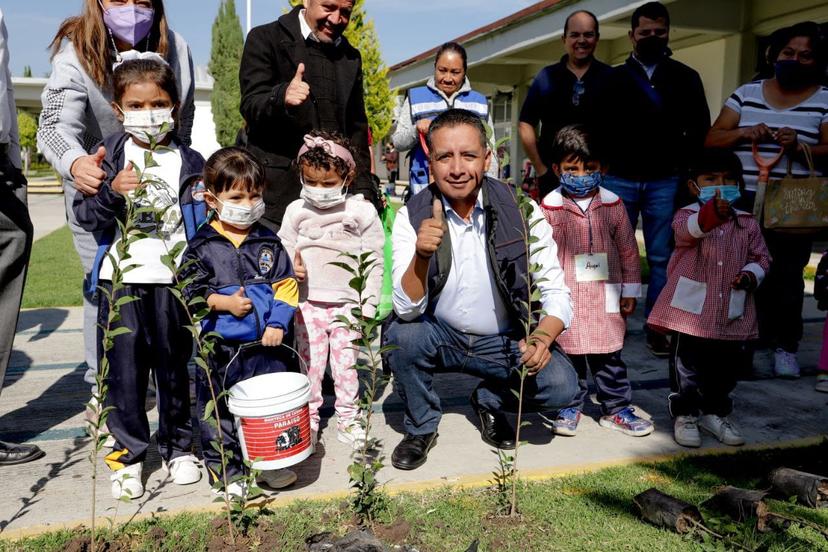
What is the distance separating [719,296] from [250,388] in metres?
2.45

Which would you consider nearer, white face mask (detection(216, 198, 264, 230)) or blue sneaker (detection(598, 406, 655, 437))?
white face mask (detection(216, 198, 264, 230))

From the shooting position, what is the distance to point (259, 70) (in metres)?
3.88

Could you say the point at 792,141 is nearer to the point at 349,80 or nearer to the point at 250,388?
the point at 349,80

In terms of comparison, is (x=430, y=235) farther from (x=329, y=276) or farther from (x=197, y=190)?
(x=197, y=190)

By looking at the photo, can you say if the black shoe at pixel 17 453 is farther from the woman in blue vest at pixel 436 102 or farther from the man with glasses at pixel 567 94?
the man with glasses at pixel 567 94

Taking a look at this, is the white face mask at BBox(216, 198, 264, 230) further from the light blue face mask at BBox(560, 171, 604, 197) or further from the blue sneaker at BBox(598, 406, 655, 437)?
the blue sneaker at BBox(598, 406, 655, 437)

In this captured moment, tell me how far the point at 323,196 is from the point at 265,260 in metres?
0.57

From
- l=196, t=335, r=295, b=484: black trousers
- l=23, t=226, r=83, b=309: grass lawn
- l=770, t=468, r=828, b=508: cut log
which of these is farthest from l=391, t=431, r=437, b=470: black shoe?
l=23, t=226, r=83, b=309: grass lawn

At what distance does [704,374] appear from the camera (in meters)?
3.67

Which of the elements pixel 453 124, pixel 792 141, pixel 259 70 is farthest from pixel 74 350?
pixel 792 141

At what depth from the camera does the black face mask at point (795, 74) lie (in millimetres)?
4246

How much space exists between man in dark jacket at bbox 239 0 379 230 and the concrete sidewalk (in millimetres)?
1411

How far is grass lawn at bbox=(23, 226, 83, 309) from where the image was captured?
7188 millimetres

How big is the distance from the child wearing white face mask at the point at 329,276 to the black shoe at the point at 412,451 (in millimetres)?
304
